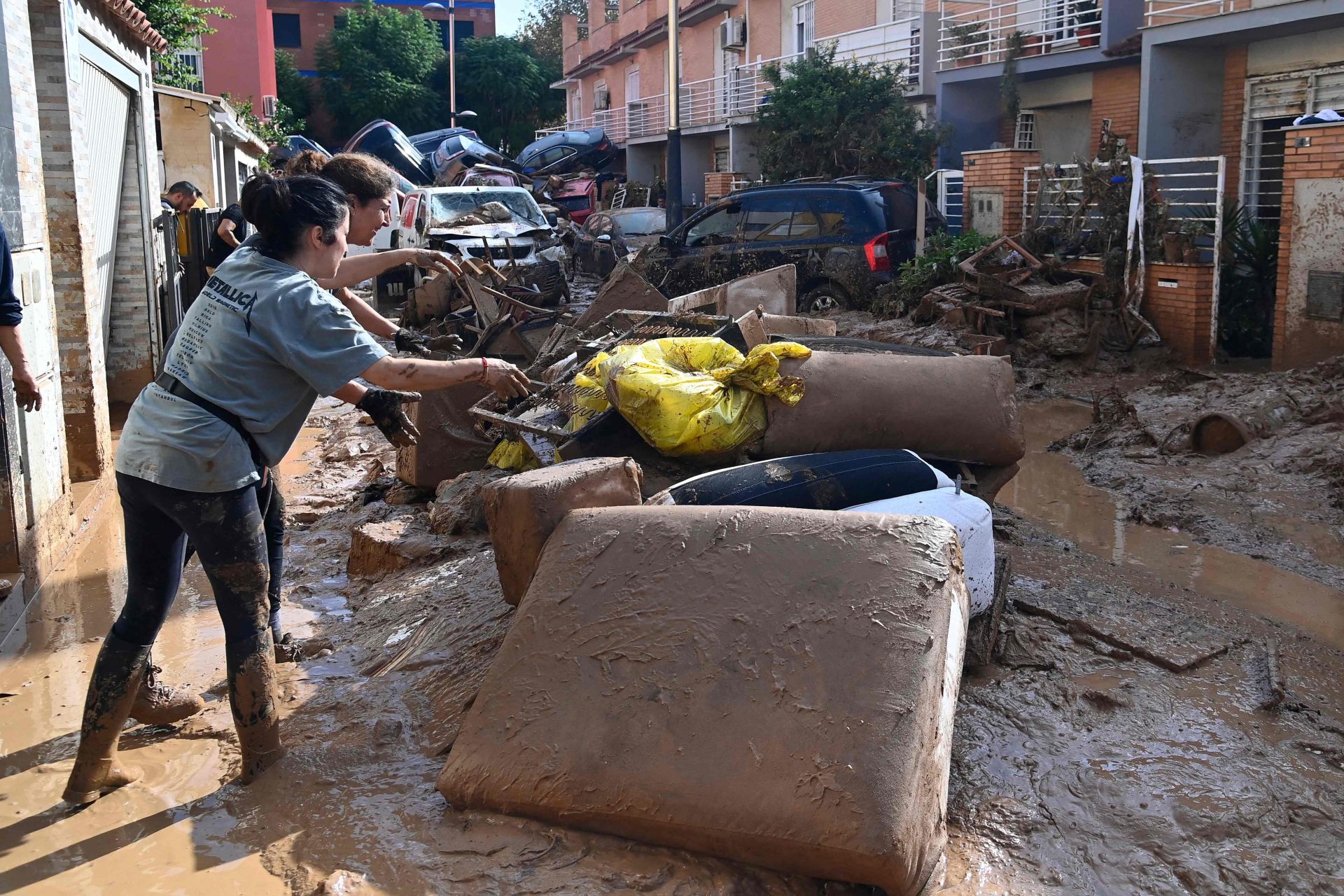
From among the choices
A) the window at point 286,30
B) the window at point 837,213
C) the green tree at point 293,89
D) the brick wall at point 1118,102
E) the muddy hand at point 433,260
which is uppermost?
the window at point 286,30

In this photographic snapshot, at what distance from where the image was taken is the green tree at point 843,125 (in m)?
17.9

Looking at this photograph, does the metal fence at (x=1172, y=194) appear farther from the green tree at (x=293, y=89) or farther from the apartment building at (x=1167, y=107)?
the green tree at (x=293, y=89)

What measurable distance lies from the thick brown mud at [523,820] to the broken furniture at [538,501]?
325 millimetres

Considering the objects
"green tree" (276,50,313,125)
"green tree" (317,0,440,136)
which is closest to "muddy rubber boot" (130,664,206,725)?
"green tree" (317,0,440,136)

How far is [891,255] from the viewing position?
12.0 meters

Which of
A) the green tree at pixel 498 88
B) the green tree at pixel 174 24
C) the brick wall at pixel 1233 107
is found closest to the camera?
the brick wall at pixel 1233 107

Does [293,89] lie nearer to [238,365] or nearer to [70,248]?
[70,248]

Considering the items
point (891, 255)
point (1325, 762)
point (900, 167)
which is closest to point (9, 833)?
point (1325, 762)

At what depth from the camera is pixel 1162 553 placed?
5.49 meters

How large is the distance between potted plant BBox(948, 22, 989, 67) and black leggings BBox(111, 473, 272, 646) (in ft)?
Result: 51.0

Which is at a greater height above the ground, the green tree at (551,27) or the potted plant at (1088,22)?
the green tree at (551,27)

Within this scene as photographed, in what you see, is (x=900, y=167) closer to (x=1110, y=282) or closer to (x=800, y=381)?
(x=1110, y=282)

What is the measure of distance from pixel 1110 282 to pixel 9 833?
9.65 metres

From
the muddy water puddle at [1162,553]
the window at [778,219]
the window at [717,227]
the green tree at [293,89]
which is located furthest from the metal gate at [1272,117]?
the green tree at [293,89]
